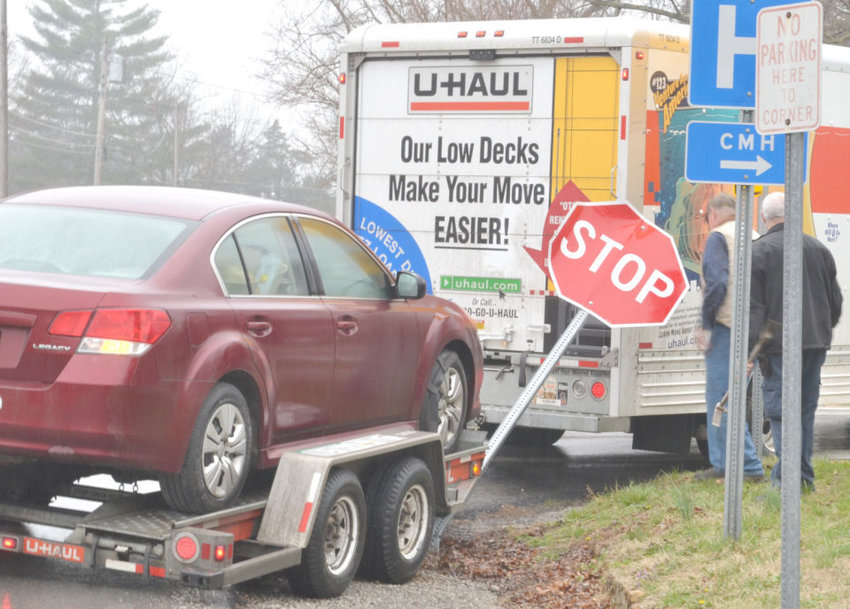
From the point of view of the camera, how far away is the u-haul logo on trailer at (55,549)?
5344 millimetres

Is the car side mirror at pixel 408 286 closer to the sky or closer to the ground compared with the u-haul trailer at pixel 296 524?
closer to the sky

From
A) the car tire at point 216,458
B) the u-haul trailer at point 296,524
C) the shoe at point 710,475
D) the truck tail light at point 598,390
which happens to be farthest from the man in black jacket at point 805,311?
the car tire at point 216,458

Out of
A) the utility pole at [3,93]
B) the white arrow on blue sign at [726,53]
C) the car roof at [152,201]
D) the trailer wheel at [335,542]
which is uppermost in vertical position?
the utility pole at [3,93]

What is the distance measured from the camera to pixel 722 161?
21.8 ft

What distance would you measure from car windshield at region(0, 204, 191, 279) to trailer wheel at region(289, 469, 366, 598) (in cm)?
139

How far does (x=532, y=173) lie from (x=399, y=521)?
3886 millimetres

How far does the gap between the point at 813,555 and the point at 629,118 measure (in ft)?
13.0

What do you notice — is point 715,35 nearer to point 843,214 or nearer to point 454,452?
point 454,452

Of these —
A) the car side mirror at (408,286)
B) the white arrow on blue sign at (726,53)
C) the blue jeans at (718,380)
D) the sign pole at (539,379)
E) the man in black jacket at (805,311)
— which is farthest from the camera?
the blue jeans at (718,380)

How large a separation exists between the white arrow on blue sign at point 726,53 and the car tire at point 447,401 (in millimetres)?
2295

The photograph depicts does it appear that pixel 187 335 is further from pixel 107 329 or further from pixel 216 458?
pixel 216 458

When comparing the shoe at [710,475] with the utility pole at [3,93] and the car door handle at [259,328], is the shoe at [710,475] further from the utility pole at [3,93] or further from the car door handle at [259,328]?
the utility pole at [3,93]

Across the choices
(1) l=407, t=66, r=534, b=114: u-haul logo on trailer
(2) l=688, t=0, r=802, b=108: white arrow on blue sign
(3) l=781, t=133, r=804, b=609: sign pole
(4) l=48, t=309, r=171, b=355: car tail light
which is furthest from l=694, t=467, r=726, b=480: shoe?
(4) l=48, t=309, r=171, b=355: car tail light

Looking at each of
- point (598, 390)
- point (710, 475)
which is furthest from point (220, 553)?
point (598, 390)
